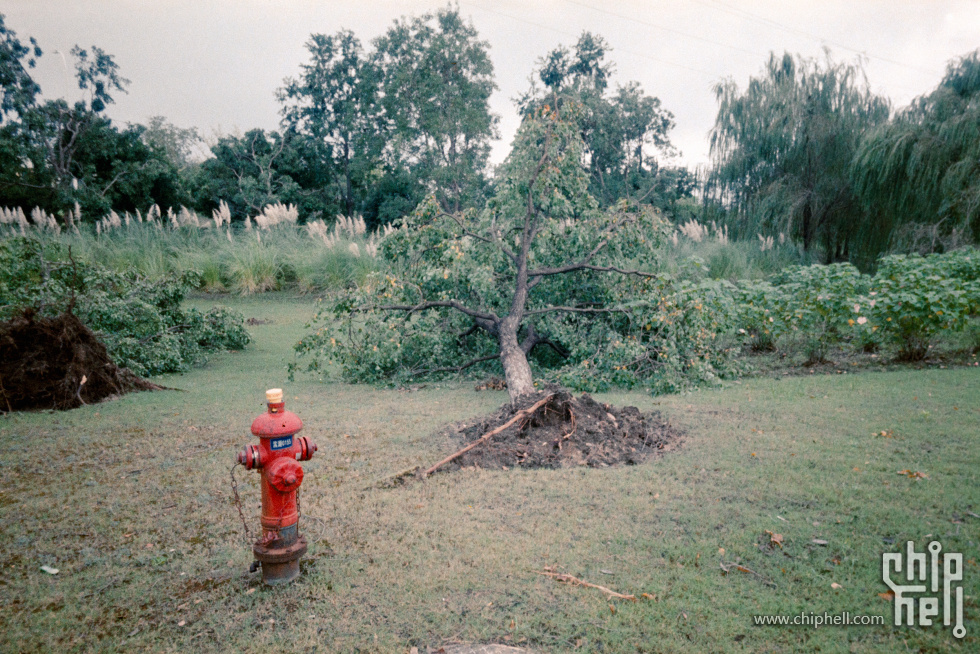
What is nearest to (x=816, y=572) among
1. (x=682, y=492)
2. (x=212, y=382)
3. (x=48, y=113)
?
(x=682, y=492)

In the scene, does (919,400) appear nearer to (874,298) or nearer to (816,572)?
(874,298)

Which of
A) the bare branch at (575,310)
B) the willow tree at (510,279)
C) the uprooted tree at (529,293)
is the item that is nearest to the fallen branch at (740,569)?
the uprooted tree at (529,293)

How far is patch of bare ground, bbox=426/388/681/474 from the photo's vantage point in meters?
4.30

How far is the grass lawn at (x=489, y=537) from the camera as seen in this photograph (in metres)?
2.42

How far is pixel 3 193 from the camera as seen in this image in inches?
845

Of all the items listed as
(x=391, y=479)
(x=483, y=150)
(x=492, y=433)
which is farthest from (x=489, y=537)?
(x=483, y=150)

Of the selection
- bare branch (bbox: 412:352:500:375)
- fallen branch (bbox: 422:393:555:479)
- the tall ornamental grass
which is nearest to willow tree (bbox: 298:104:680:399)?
bare branch (bbox: 412:352:500:375)

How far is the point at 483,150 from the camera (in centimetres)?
2988

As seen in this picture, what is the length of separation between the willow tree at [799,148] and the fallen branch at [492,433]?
12581mm

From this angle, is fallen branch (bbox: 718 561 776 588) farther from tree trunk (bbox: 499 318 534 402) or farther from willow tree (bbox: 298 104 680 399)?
willow tree (bbox: 298 104 680 399)

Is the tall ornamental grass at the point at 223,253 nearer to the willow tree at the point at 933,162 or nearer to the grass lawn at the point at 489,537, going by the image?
the grass lawn at the point at 489,537

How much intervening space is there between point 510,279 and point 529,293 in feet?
1.06

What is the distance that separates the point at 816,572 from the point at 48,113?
28.8 m

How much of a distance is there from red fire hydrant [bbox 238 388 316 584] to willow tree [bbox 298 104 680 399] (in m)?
4.41
